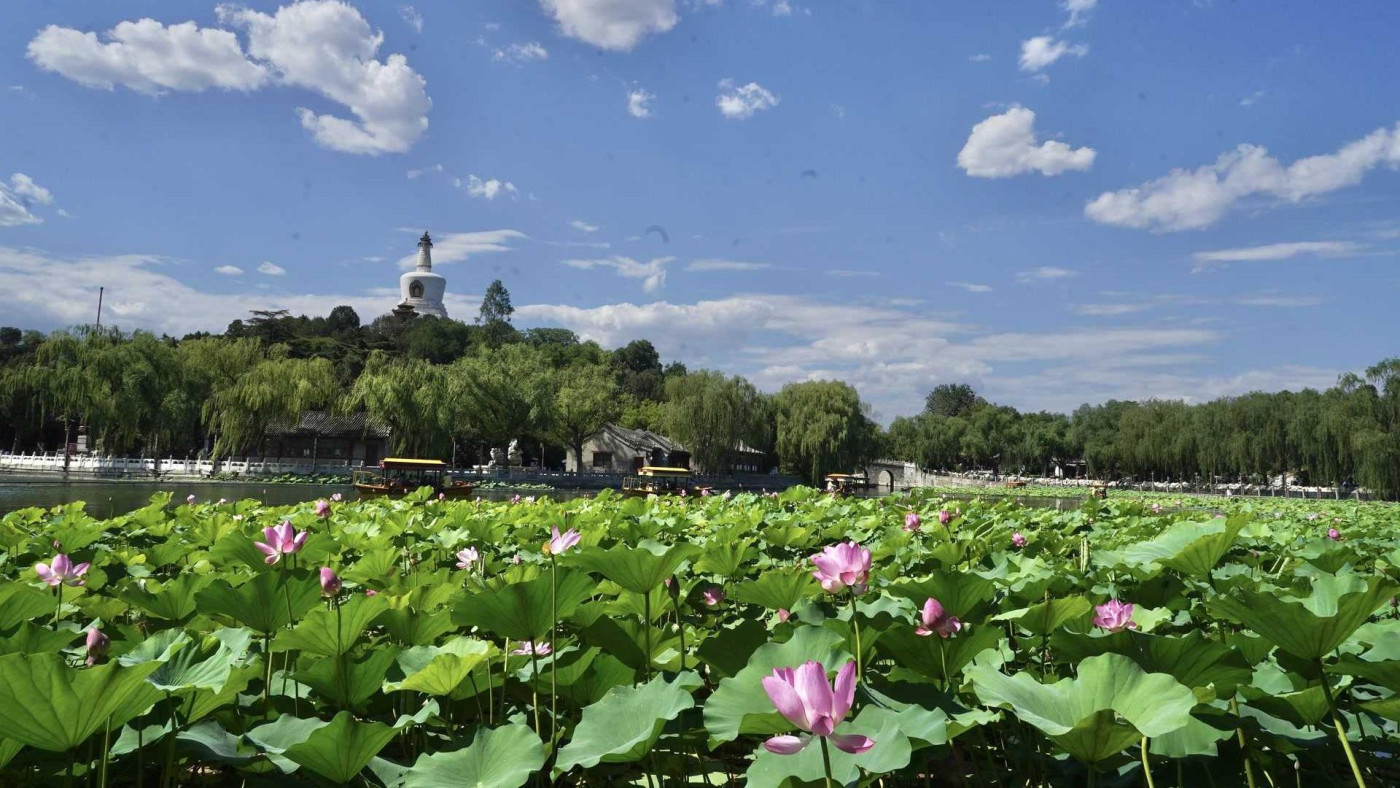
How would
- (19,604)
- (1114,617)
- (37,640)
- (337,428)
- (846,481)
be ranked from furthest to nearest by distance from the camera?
(337,428) → (846,481) → (19,604) → (1114,617) → (37,640)

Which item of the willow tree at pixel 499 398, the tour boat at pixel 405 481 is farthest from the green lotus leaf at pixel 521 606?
the willow tree at pixel 499 398

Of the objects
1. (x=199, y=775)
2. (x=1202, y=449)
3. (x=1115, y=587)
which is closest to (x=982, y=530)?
(x=1115, y=587)

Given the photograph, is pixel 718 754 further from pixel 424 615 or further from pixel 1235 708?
pixel 1235 708

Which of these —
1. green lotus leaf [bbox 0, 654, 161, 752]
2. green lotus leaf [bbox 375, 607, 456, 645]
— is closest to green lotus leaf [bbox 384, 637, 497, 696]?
green lotus leaf [bbox 375, 607, 456, 645]

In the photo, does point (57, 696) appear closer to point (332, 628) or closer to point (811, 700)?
point (332, 628)

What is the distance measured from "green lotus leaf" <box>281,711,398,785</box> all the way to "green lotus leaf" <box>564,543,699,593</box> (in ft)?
1.84

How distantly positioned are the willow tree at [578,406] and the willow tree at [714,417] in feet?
13.7

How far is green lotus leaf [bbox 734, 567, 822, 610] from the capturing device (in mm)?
1927

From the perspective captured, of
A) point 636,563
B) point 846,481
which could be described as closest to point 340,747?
point 636,563

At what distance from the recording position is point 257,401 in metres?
32.5

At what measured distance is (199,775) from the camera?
1565mm

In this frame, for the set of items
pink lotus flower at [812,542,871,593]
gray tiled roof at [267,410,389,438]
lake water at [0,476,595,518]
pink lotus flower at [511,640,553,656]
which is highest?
gray tiled roof at [267,410,389,438]

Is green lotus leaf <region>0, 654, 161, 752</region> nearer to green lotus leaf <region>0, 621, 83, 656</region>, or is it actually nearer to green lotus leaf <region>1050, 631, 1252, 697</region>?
green lotus leaf <region>0, 621, 83, 656</region>

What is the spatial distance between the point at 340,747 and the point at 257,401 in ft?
116
